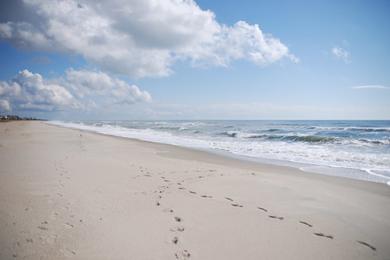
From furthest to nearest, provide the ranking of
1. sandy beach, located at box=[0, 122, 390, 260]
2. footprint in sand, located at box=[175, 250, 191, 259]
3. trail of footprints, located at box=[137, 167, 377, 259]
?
trail of footprints, located at box=[137, 167, 377, 259] < sandy beach, located at box=[0, 122, 390, 260] < footprint in sand, located at box=[175, 250, 191, 259]

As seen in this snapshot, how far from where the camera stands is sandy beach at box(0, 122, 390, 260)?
2.87m

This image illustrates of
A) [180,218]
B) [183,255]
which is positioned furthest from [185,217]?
[183,255]

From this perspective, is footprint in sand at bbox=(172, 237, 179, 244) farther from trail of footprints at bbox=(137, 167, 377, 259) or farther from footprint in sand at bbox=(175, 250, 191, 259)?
footprint in sand at bbox=(175, 250, 191, 259)

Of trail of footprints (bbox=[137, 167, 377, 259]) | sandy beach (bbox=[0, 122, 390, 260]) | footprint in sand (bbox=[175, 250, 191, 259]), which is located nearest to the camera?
footprint in sand (bbox=[175, 250, 191, 259])

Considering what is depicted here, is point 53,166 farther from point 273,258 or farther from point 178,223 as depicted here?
point 273,258

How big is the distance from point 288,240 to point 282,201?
1712 mm

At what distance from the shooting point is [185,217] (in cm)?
382

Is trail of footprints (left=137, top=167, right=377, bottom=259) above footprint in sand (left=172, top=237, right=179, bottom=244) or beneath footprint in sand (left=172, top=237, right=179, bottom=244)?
beneath

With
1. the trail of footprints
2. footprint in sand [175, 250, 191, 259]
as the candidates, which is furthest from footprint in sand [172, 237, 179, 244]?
footprint in sand [175, 250, 191, 259]

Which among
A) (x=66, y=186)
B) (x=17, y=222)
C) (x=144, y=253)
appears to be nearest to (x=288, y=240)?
(x=144, y=253)

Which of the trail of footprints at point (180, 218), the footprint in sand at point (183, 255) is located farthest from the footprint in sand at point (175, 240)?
the footprint in sand at point (183, 255)

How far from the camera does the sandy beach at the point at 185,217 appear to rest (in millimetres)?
2867

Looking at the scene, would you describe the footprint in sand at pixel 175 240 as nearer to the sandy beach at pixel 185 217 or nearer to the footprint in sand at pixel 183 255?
the sandy beach at pixel 185 217

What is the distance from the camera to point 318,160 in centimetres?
1035
